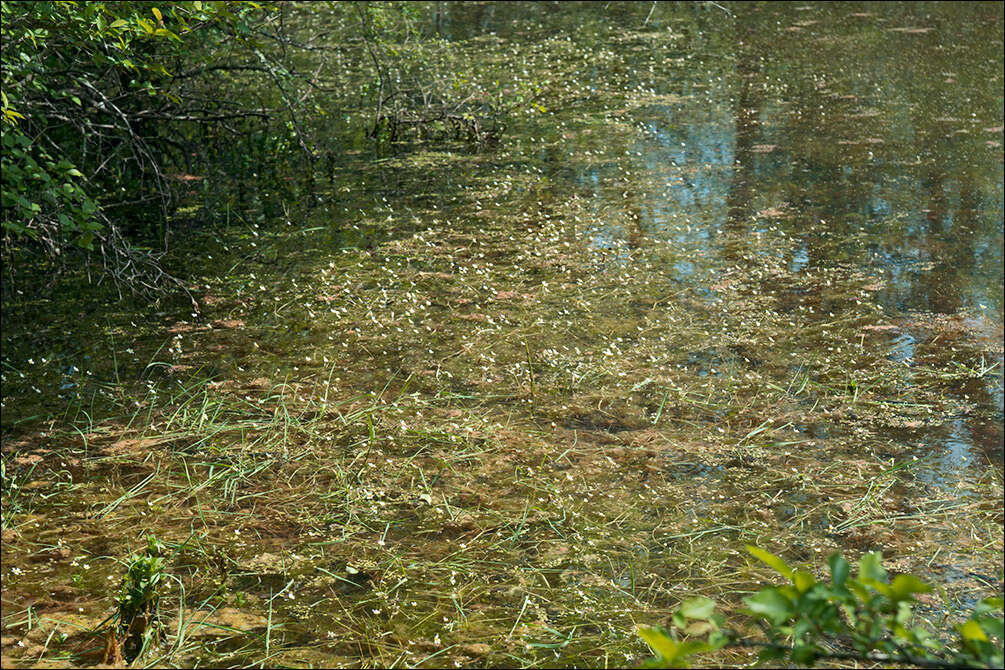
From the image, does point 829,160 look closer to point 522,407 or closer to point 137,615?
point 522,407

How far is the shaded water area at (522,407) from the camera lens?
3.91 m

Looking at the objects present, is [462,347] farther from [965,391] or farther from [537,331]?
[965,391]

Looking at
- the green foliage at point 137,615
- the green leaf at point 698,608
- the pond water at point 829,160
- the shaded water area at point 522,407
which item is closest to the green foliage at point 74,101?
the shaded water area at point 522,407

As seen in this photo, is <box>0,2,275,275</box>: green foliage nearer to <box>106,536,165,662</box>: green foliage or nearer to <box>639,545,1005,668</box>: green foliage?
<box>106,536,165,662</box>: green foliage

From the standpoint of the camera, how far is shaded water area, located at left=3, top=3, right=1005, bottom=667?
391 centimetres

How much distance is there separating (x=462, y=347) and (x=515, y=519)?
5.86 ft

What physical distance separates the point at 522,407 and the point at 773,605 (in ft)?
12.0

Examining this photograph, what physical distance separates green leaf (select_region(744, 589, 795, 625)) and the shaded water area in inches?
77.4

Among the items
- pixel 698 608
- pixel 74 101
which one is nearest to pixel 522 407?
pixel 74 101

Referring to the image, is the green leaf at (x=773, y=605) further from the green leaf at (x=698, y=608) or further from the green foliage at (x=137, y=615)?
the green foliage at (x=137, y=615)

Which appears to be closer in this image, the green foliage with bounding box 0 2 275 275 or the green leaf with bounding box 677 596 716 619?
the green leaf with bounding box 677 596 716 619

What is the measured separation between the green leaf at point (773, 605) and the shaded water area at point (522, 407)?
6.45 ft

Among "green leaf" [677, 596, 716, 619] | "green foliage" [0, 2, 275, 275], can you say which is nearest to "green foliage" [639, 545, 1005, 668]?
"green leaf" [677, 596, 716, 619]

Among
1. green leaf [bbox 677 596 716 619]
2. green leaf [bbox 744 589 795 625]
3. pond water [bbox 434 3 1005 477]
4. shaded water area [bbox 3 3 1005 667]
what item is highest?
green leaf [bbox 744 589 795 625]
